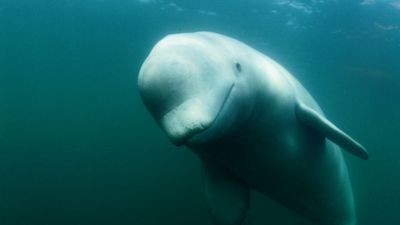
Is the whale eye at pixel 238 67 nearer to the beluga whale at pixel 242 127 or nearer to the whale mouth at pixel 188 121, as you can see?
the beluga whale at pixel 242 127

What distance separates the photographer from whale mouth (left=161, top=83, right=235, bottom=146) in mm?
3602

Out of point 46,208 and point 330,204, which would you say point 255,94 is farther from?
point 46,208

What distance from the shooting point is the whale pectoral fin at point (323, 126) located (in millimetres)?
6293

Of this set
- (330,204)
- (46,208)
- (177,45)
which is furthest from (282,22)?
(177,45)

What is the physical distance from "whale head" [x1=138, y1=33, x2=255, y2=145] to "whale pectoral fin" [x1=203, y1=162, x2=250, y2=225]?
321 cm

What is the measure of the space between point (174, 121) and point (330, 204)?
5053 mm

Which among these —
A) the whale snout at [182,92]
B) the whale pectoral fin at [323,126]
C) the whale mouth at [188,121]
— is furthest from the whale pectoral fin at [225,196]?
the whale mouth at [188,121]

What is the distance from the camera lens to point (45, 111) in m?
71.2

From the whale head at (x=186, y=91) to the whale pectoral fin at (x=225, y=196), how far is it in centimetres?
321

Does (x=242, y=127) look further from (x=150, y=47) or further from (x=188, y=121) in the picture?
(x=150, y=47)

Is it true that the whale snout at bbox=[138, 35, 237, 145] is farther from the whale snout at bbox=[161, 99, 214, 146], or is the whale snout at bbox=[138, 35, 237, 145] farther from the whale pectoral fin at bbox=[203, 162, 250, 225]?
the whale pectoral fin at bbox=[203, 162, 250, 225]

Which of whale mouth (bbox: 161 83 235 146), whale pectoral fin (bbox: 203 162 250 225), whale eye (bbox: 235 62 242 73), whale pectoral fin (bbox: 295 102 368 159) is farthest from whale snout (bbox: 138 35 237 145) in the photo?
whale pectoral fin (bbox: 203 162 250 225)

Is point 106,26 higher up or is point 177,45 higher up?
point 177,45

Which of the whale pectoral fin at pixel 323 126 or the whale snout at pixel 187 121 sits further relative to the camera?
the whale pectoral fin at pixel 323 126
